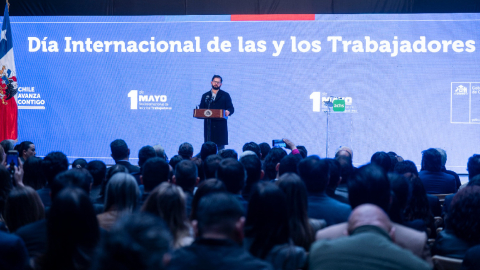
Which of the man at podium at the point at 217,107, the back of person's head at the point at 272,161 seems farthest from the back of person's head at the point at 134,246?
the man at podium at the point at 217,107

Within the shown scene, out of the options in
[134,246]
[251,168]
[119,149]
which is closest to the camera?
[134,246]

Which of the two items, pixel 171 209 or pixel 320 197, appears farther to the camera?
pixel 320 197

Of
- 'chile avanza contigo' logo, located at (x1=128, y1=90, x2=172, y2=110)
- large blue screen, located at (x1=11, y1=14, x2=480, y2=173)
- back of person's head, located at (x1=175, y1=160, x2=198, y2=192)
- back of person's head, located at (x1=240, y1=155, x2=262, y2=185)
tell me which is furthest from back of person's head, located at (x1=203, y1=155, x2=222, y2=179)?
'chile avanza contigo' logo, located at (x1=128, y1=90, x2=172, y2=110)

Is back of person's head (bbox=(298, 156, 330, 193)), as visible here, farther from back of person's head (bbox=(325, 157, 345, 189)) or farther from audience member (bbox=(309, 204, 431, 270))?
audience member (bbox=(309, 204, 431, 270))

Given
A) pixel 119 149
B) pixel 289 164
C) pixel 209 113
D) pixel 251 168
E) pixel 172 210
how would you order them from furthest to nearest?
pixel 209 113, pixel 119 149, pixel 289 164, pixel 251 168, pixel 172 210

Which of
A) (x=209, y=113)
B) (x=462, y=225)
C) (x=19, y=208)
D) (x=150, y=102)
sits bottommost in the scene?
(x=462, y=225)

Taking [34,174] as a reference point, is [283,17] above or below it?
above

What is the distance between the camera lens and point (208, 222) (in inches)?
63.6

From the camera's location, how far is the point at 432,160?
445 centimetres

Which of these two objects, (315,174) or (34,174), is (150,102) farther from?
(315,174)

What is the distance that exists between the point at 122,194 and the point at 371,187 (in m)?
1.31

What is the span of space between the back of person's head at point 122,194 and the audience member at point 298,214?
82 centimetres

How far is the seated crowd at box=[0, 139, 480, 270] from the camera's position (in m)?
1.49

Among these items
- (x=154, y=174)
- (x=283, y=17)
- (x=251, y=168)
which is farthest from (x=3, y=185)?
(x=283, y=17)
